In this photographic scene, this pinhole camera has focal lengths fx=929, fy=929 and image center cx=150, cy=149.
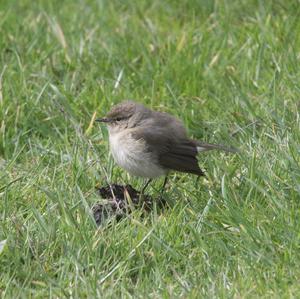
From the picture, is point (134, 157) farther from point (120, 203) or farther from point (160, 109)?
point (160, 109)

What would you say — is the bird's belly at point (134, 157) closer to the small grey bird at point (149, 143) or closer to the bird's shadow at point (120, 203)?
the small grey bird at point (149, 143)

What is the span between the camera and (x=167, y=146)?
22.6ft

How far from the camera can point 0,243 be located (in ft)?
18.2

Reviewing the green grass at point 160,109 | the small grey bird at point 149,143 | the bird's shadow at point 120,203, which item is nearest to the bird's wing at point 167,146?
the small grey bird at point 149,143

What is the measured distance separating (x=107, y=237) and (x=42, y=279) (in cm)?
49

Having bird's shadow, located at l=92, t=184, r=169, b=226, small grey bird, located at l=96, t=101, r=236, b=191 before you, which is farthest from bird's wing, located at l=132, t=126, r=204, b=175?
bird's shadow, located at l=92, t=184, r=169, b=226

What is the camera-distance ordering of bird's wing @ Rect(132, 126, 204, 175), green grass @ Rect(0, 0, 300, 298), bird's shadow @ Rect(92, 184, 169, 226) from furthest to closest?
bird's wing @ Rect(132, 126, 204, 175)
bird's shadow @ Rect(92, 184, 169, 226)
green grass @ Rect(0, 0, 300, 298)

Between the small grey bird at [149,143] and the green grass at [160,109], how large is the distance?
0.18 meters

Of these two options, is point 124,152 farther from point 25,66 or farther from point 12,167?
point 25,66

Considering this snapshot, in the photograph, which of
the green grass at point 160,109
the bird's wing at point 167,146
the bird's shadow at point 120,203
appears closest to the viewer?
the green grass at point 160,109

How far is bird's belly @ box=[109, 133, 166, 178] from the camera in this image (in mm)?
6688

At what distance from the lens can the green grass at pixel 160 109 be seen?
5.35 metres

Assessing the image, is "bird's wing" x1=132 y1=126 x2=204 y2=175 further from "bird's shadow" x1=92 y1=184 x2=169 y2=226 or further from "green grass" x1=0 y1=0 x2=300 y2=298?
"bird's shadow" x1=92 y1=184 x2=169 y2=226

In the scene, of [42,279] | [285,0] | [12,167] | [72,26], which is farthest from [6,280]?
[285,0]
